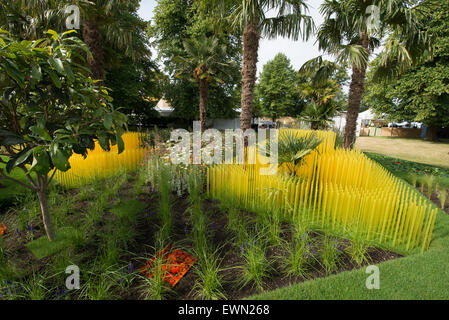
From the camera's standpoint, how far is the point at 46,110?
82.4 inches

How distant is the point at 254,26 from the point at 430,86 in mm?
17038

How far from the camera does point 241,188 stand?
154 inches

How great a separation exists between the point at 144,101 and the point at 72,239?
17895 millimetres

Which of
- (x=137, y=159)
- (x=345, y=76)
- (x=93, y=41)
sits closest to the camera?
(x=137, y=159)

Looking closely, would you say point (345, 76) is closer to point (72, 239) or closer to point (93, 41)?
point (93, 41)

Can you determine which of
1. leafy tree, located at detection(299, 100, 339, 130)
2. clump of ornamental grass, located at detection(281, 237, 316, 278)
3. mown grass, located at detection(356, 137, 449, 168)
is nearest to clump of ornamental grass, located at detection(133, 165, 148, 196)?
clump of ornamental grass, located at detection(281, 237, 316, 278)

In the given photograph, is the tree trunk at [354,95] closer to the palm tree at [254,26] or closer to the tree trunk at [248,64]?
the palm tree at [254,26]

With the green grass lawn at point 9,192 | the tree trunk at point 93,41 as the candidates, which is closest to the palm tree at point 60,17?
the tree trunk at point 93,41

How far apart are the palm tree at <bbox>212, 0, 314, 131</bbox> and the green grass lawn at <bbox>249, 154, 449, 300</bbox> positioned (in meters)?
4.41

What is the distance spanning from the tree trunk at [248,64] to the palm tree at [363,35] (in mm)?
2887

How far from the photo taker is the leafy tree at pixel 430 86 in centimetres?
1406

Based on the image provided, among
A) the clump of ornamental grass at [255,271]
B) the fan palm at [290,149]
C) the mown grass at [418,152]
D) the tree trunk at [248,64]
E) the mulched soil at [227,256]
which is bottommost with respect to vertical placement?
the mown grass at [418,152]
